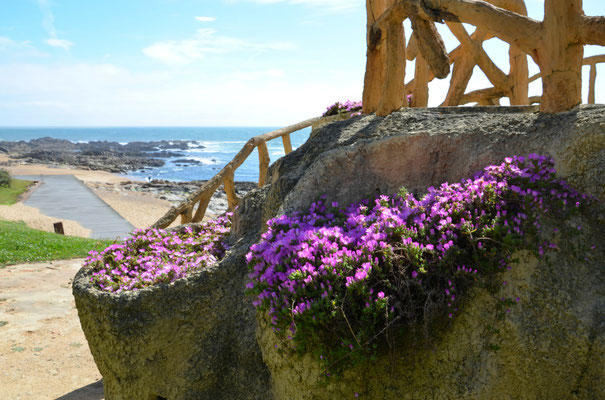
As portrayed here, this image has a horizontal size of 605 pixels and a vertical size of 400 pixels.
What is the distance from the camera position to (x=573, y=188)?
9.20 feet

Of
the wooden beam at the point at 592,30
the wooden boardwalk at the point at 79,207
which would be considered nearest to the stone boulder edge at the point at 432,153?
the wooden beam at the point at 592,30

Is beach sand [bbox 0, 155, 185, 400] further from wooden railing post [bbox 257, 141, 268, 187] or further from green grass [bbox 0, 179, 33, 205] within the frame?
green grass [bbox 0, 179, 33, 205]

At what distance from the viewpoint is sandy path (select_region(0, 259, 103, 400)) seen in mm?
5688

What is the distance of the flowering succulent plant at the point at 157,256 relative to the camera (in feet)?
12.8

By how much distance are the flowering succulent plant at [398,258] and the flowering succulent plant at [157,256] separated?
3.99 feet

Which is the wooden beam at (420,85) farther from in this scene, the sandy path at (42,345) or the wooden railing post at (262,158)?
the sandy path at (42,345)

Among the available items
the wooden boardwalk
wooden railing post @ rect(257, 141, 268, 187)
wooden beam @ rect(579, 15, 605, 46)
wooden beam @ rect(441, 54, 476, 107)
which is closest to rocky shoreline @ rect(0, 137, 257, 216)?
the wooden boardwalk

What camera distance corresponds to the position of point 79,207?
2902 cm

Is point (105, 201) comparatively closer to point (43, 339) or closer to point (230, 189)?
point (230, 189)

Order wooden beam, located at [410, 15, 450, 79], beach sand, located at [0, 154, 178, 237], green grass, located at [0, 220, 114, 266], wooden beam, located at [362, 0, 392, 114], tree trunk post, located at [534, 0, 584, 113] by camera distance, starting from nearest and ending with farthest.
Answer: tree trunk post, located at [534, 0, 584, 113]
wooden beam, located at [410, 15, 450, 79]
wooden beam, located at [362, 0, 392, 114]
green grass, located at [0, 220, 114, 266]
beach sand, located at [0, 154, 178, 237]

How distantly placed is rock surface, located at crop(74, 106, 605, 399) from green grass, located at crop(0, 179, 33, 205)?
29.2 metres

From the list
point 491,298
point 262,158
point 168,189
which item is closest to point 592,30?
point 491,298

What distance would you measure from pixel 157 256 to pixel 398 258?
2.76m

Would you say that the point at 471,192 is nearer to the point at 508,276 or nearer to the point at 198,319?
the point at 508,276
